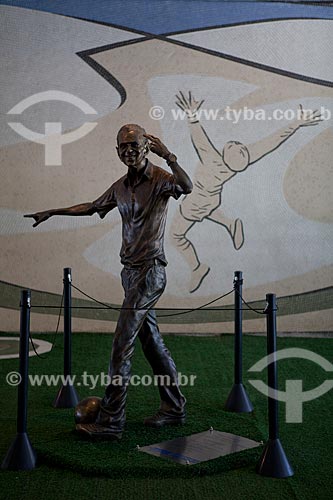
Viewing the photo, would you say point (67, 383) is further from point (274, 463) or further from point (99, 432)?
point (274, 463)

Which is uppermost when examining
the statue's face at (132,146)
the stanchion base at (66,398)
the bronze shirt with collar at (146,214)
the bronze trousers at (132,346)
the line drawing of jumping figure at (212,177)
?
the line drawing of jumping figure at (212,177)

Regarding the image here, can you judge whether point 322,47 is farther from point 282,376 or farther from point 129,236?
point 129,236

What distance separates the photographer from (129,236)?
164 inches

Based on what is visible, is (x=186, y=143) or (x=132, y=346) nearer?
(x=132, y=346)

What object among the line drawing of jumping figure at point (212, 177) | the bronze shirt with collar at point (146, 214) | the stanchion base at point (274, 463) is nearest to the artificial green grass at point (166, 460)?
the stanchion base at point (274, 463)

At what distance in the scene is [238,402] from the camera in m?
4.81

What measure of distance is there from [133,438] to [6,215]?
435 cm

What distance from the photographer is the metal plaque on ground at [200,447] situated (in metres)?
3.70

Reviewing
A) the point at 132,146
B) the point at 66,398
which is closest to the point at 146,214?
the point at 132,146

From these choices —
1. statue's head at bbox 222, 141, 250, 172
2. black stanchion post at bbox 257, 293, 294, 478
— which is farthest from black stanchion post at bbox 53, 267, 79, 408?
statue's head at bbox 222, 141, 250, 172

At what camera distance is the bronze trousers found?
3967 millimetres

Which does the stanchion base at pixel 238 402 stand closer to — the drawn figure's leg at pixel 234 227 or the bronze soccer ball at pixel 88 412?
the bronze soccer ball at pixel 88 412

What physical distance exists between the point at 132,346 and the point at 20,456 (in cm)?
89

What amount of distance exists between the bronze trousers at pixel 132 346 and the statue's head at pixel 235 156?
380 cm
